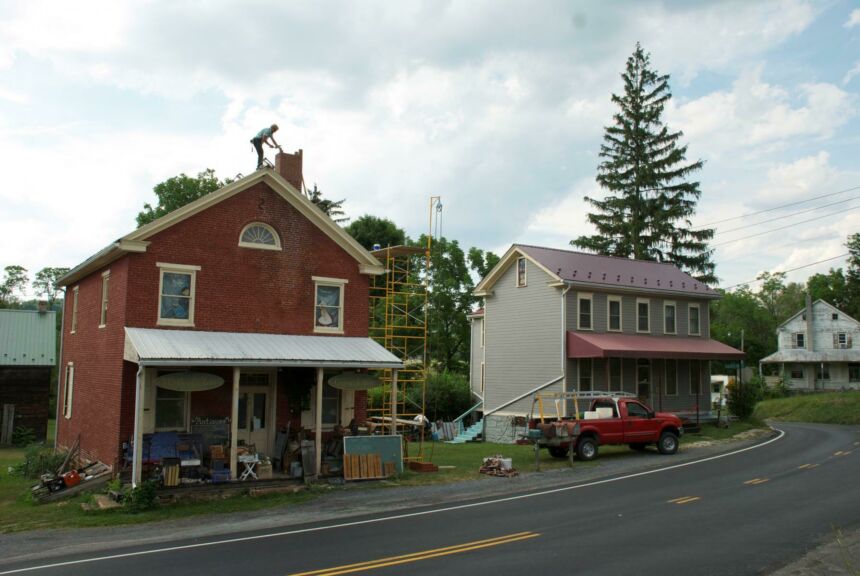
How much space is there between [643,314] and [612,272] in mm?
2589

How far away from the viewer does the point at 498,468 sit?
20703 mm

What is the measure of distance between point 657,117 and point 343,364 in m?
39.5

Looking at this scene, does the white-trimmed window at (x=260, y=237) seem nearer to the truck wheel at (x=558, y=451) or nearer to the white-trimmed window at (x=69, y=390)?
the white-trimmed window at (x=69, y=390)

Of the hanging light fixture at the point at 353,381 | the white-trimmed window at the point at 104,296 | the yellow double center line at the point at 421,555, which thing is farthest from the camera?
the white-trimmed window at the point at 104,296

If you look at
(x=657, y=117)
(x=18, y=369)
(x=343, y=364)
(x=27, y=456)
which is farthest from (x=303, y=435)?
(x=657, y=117)

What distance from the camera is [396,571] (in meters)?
9.78

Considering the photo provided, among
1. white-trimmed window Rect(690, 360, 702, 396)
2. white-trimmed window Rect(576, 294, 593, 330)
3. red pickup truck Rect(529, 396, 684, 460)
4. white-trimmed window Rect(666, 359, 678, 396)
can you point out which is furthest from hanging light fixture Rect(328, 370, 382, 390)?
white-trimmed window Rect(690, 360, 702, 396)

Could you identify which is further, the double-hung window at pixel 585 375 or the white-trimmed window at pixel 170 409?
the double-hung window at pixel 585 375

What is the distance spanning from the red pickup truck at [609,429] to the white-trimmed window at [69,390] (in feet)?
53.7

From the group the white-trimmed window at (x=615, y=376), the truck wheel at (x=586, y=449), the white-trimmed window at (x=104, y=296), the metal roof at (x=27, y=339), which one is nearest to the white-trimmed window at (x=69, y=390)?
the white-trimmed window at (x=104, y=296)

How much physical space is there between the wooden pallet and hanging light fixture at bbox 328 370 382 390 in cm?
206

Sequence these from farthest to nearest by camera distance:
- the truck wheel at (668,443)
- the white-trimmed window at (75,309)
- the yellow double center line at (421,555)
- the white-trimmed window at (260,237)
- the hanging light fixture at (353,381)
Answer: the white-trimmed window at (75,309)
the truck wheel at (668,443)
the white-trimmed window at (260,237)
the hanging light fixture at (353,381)
the yellow double center line at (421,555)

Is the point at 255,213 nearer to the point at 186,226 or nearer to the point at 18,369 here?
the point at 186,226

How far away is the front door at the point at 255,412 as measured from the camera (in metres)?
20.5
